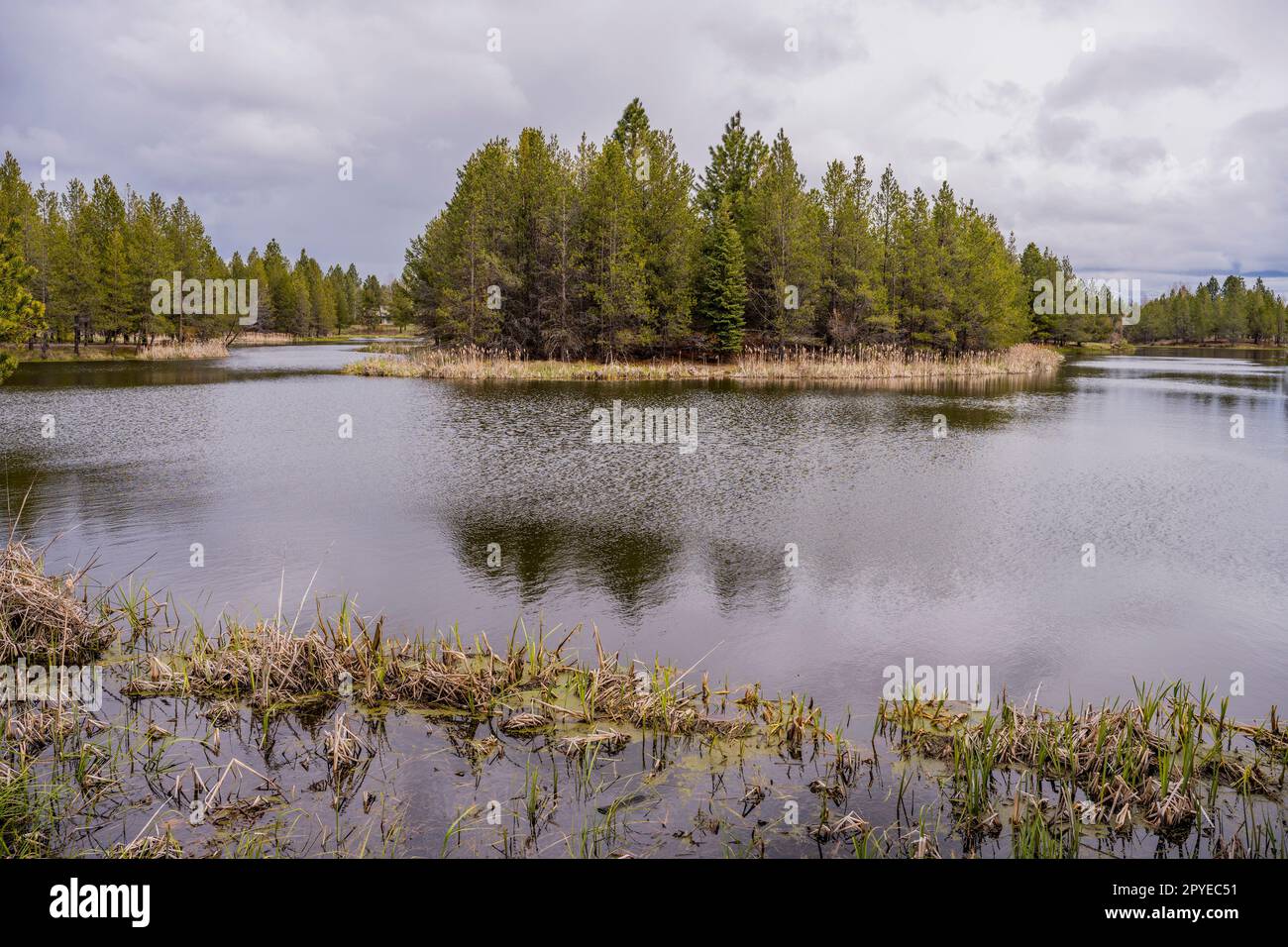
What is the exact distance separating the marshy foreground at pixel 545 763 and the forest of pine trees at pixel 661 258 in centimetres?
4747

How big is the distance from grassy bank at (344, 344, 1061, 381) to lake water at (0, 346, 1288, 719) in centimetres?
1907

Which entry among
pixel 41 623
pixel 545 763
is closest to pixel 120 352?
pixel 41 623

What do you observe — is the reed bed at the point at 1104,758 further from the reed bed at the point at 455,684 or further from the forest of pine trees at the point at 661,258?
the forest of pine trees at the point at 661,258

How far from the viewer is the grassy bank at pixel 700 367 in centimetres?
5147

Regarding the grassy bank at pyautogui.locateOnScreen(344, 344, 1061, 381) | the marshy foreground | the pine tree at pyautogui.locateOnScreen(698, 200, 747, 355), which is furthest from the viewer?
the pine tree at pyautogui.locateOnScreen(698, 200, 747, 355)

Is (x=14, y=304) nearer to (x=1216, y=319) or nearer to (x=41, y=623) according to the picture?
(x=41, y=623)

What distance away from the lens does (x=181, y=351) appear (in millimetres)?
72312

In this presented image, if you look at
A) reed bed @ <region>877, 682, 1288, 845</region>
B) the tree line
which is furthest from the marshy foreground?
the tree line

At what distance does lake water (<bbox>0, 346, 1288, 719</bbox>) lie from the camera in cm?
1070

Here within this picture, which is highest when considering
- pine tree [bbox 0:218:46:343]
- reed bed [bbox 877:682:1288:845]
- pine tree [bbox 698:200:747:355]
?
pine tree [bbox 698:200:747:355]

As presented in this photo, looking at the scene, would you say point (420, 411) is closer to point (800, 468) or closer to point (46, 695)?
point (800, 468)

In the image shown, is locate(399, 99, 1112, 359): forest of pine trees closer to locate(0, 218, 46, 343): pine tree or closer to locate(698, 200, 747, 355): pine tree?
locate(698, 200, 747, 355): pine tree

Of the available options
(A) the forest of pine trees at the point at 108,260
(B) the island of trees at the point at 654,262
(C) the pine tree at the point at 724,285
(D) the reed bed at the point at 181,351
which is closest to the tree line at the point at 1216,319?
(B) the island of trees at the point at 654,262
